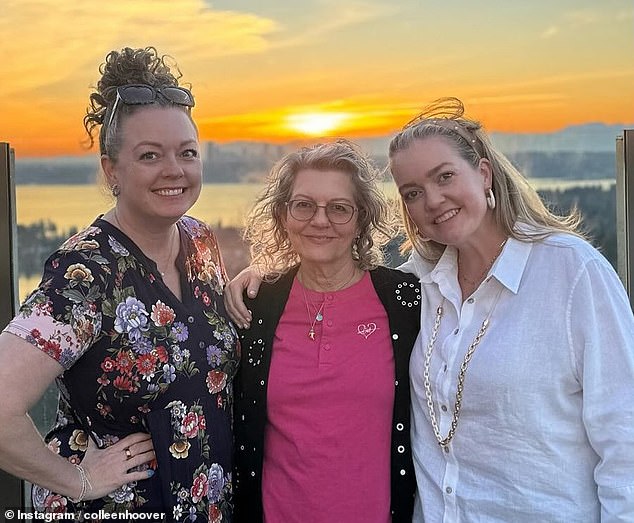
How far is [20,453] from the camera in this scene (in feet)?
5.80

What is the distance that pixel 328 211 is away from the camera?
2.10 meters

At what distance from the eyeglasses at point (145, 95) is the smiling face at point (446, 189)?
24.6 inches

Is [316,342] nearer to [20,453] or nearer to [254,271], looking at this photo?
[254,271]

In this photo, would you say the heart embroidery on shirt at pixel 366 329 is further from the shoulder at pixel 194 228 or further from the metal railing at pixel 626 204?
the metal railing at pixel 626 204

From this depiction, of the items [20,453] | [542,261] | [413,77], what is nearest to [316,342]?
[542,261]

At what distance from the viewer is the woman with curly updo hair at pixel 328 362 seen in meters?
1.99

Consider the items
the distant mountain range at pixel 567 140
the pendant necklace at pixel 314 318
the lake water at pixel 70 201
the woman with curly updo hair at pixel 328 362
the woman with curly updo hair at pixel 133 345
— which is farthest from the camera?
the distant mountain range at pixel 567 140

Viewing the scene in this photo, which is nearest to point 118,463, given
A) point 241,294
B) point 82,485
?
point 82,485

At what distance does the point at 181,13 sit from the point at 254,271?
1.64 metres

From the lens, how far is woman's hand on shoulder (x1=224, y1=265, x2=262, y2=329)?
2145 millimetres

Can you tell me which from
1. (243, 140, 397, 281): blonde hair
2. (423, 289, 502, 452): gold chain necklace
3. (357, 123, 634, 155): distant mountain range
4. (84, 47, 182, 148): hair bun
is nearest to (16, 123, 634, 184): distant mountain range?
(357, 123, 634, 155): distant mountain range

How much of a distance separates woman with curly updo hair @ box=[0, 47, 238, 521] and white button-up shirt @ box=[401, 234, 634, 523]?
616mm

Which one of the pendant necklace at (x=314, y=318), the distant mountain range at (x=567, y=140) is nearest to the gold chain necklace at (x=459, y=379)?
the pendant necklace at (x=314, y=318)

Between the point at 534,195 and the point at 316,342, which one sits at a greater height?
the point at 534,195
